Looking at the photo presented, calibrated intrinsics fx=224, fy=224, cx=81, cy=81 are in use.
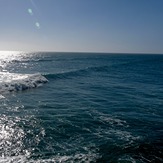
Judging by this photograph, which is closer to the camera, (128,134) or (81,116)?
(128,134)

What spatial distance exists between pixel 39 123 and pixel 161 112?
49.1ft

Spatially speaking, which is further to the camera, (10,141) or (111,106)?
(111,106)

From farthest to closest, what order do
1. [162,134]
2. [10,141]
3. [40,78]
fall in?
[40,78] < [162,134] < [10,141]

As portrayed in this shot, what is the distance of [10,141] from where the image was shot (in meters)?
18.5

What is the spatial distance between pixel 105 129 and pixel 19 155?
28.7ft

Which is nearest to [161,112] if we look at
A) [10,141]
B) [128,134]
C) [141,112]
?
[141,112]

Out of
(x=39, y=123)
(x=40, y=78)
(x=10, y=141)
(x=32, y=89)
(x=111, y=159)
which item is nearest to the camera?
(x=111, y=159)

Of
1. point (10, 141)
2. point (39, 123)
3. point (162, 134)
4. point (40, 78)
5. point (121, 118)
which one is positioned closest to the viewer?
point (10, 141)

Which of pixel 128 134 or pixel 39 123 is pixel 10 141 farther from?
pixel 128 134

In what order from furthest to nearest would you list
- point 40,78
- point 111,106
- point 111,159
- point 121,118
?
point 40,78, point 111,106, point 121,118, point 111,159

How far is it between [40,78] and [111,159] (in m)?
36.0

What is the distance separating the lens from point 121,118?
81.4ft

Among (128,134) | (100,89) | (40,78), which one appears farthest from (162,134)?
(40,78)

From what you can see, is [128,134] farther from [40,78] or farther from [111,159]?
[40,78]
